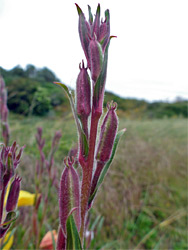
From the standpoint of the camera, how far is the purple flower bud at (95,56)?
0.42 m

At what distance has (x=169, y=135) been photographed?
5312mm

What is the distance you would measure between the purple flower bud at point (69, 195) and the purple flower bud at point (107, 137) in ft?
0.19

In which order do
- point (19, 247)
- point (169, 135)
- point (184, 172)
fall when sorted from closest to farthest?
point (19, 247) < point (184, 172) < point (169, 135)

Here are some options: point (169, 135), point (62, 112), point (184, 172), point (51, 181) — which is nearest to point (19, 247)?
point (51, 181)

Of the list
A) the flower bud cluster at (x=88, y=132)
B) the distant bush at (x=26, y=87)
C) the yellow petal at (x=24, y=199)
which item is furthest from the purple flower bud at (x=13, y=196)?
the distant bush at (x=26, y=87)

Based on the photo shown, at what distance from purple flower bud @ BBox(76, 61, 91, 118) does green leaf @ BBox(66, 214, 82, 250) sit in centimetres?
18

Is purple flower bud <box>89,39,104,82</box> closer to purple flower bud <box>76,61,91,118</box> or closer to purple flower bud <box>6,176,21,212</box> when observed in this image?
purple flower bud <box>76,61,91,118</box>

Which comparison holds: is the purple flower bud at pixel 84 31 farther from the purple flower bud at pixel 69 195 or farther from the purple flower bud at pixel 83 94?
the purple flower bud at pixel 69 195

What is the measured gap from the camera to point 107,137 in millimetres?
463

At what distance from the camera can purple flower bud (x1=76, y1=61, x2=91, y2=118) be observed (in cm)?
45

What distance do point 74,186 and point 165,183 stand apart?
265cm

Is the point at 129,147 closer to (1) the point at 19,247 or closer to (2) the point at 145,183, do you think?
(2) the point at 145,183

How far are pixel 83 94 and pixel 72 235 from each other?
0.23 metres

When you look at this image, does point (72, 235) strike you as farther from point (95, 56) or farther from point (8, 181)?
point (95, 56)
